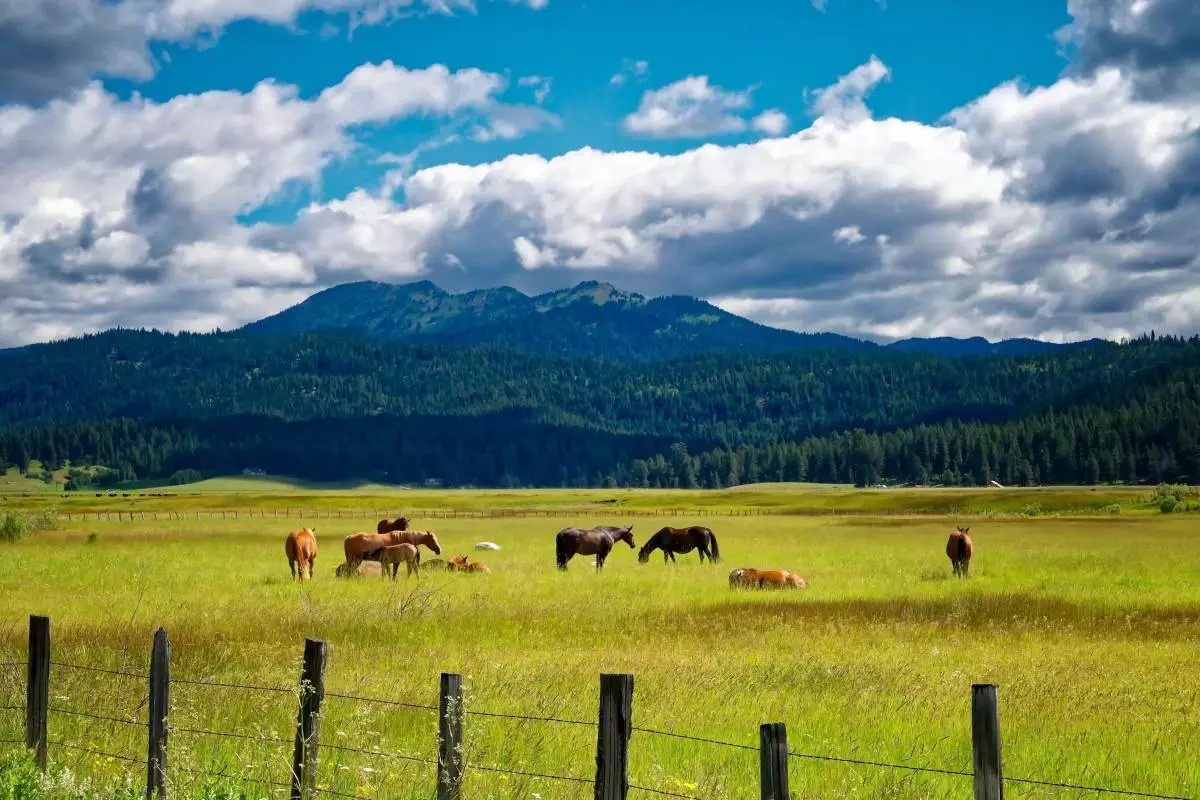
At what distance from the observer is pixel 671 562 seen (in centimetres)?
4294

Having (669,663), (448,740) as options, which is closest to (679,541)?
(669,663)

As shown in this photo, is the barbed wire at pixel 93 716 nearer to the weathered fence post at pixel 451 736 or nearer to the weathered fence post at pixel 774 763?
the weathered fence post at pixel 451 736

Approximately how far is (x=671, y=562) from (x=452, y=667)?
26789 millimetres

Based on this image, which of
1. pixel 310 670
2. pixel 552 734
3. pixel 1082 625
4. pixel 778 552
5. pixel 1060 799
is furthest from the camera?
pixel 778 552

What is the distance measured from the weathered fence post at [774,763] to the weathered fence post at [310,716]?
12.8 ft

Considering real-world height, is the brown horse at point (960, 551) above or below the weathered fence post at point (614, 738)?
below

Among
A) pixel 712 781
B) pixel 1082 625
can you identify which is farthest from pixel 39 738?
pixel 1082 625

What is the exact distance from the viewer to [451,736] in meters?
8.41

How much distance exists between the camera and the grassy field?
11.4 meters

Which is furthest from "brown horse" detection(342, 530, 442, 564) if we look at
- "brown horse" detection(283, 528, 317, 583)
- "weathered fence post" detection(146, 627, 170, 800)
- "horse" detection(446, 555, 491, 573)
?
"weathered fence post" detection(146, 627, 170, 800)

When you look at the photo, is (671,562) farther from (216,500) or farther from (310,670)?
(216,500)

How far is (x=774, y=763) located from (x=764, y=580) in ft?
82.2

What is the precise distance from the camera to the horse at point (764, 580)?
31.2 m

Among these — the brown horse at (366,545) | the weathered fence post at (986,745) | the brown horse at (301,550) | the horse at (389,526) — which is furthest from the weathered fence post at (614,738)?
the horse at (389,526)
